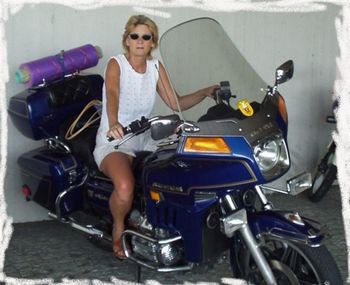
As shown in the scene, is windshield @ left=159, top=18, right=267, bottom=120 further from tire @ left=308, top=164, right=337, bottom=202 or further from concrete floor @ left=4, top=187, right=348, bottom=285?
tire @ left=308, top=164, right=337, bottom=202

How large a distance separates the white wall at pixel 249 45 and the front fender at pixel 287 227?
1.99m

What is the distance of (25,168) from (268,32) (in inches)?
96.1

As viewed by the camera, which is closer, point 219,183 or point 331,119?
point 219,183

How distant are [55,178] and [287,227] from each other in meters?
1.60

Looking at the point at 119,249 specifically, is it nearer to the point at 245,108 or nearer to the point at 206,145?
the point at 206,145

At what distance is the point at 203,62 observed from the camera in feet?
10.2

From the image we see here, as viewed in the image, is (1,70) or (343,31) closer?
(1,70)

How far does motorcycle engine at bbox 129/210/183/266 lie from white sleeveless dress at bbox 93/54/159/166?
0.41m

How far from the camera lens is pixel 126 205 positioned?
347cm

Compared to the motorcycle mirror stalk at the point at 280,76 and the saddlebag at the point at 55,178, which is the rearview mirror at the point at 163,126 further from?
the saddlebag at the point at 55,178

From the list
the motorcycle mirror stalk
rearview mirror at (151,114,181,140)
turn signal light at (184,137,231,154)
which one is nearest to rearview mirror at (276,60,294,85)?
the motorcycle mirror stalk

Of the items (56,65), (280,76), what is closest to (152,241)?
(280,76)

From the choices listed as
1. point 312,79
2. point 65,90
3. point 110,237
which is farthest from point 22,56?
point 312,79

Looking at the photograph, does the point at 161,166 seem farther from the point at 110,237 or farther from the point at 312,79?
the point at 312,79
